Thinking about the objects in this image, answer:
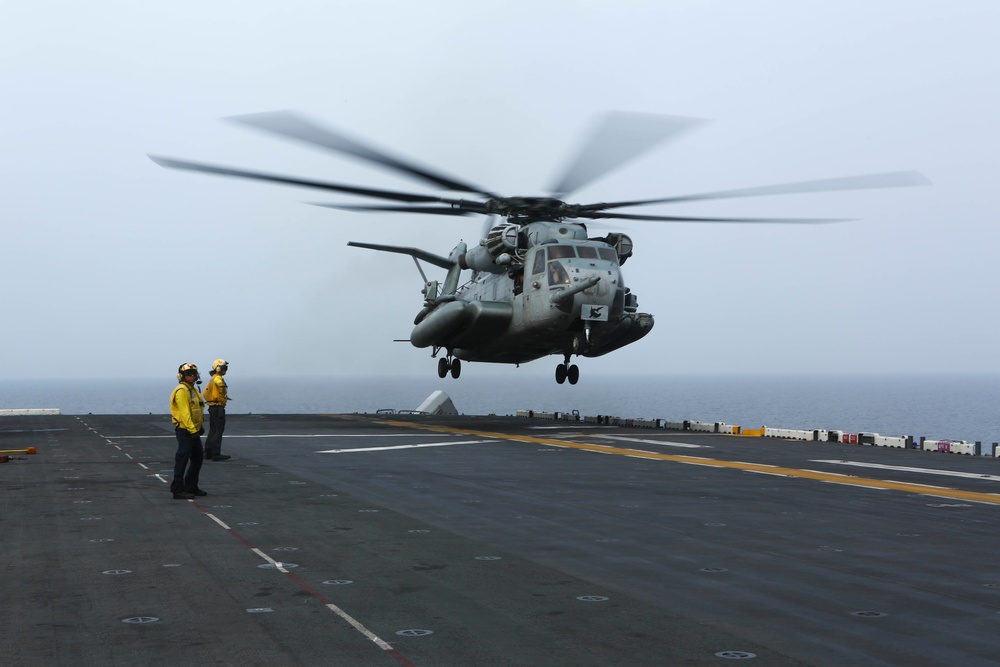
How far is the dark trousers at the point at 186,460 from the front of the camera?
14.5 meters

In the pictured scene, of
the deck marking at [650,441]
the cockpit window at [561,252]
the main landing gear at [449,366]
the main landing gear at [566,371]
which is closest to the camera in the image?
the deck marking at [650,441]

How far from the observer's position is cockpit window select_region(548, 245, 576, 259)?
95.2 ft

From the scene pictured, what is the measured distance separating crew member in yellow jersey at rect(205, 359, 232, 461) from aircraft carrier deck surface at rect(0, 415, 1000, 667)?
1.02m

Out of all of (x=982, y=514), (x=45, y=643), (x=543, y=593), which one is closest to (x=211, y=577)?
(x=45, y=643)

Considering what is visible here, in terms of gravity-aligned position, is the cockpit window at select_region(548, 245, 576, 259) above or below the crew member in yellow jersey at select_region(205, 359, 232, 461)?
above

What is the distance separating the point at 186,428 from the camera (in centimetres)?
1446

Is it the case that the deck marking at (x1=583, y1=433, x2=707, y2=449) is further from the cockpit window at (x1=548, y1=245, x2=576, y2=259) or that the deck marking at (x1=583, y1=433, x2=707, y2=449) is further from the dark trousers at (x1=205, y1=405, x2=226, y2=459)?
the dark trousers at (x1=205, y1=405, x2=226, y2=459)

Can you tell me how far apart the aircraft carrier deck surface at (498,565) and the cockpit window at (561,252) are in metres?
10.2

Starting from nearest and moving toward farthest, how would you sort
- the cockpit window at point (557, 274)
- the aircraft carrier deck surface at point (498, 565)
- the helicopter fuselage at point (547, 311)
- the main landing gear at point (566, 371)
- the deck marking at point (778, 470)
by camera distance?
the aircraft carrier deck surface at point (498, 565) → the deck marking at point (778, 470) → the cockpit window at point (557, 274) → the helicopter fuselage at point (547, 311) → the main landing gear at point (566, 371)

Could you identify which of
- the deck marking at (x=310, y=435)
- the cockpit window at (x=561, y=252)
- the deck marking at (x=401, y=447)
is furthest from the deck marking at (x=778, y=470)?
the cockpit window at (x=561, y=252)

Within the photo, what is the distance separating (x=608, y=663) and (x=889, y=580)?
13.2 ft

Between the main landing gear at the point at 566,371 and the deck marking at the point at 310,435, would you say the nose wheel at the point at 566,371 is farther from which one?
the deck marking at the point at 310,435

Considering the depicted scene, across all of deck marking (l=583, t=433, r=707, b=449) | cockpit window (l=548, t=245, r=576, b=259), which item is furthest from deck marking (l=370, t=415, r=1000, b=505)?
cockpit window (l=548, t=245, r=576, b=259)

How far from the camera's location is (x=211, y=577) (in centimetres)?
905
